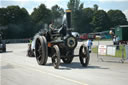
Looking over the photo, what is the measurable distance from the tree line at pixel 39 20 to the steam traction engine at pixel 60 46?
1462 inches

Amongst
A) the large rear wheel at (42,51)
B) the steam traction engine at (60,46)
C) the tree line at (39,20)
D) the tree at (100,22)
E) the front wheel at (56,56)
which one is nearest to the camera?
the front wheel at (56,56)

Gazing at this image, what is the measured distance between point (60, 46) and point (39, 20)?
66.4 meters

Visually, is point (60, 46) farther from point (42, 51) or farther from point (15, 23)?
point (15, 23)

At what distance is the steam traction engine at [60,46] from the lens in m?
11.9

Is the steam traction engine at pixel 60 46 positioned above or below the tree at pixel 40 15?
below

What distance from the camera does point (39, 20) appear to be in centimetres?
7775

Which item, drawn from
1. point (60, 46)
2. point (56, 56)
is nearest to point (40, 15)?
point (60, 46)

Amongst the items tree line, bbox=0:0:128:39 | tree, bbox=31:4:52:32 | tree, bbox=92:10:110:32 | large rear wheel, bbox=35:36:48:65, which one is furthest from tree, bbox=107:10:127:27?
large rear wheel, bbox=35:36:48:65

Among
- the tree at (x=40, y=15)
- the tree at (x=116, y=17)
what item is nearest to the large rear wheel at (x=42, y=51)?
the tree at (x=40, y=15)

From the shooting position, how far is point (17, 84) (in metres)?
7.98

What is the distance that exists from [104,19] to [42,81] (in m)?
92.0

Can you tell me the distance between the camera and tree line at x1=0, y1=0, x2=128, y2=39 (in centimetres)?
6919

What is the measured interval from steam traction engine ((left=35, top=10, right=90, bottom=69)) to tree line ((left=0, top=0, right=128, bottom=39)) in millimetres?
37124

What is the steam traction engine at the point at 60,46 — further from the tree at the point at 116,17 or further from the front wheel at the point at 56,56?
the tree at the point at 116,17
